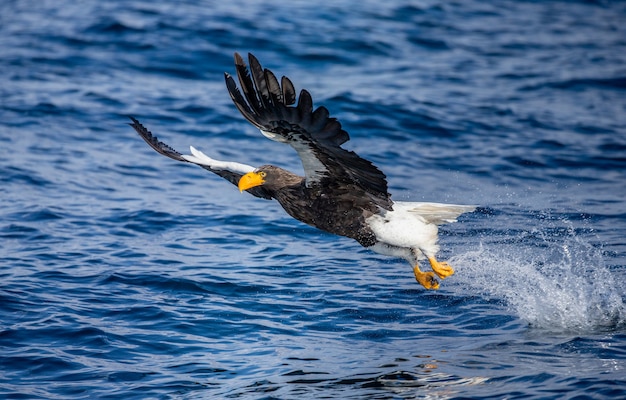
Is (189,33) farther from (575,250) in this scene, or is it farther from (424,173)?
(575,250)

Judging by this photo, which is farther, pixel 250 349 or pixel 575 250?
pixel 575 250

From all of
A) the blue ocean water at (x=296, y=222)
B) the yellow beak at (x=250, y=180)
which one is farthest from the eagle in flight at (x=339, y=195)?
the blue ocean water at (x=296, y=222)

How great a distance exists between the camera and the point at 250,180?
6.39m

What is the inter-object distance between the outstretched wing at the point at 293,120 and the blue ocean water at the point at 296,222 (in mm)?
1313

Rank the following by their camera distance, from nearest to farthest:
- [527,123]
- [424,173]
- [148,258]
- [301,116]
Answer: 1. [301,116]
2. [148,258]
3. [424,173]
4. [527,123]

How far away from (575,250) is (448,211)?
1.89 m

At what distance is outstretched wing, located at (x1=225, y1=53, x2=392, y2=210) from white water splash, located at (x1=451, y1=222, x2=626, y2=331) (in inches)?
63.6

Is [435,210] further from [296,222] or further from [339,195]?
[296,222]

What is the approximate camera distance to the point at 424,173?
1049cm

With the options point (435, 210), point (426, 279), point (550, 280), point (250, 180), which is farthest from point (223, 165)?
point (550, 280)

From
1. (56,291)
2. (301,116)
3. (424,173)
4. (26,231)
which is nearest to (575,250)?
(424,173)

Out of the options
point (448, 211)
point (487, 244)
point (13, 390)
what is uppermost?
point (448, 211)

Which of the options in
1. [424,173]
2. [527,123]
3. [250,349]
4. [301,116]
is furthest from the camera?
[527,123]

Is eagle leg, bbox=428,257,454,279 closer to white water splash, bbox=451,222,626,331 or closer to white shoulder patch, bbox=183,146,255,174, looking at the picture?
white water splash, bbox=451,222,626,331
